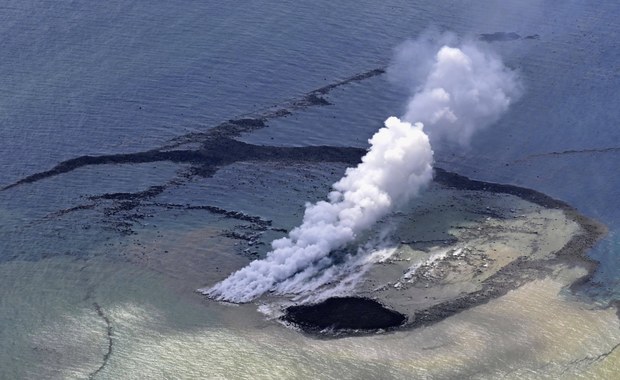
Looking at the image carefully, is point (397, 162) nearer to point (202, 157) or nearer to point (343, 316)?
point (343, 316)

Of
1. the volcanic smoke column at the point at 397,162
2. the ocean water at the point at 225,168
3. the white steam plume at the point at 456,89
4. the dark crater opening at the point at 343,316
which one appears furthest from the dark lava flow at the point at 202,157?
the dark crater opening at the point at 343,316

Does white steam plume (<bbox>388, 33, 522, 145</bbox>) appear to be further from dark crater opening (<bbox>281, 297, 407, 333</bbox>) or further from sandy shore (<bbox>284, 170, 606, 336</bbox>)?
dark crater opening (<bbox>281, 297, 407, 333</bbox>)

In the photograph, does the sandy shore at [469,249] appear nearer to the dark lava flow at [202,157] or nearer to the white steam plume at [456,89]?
the white steam plume at [456,89]

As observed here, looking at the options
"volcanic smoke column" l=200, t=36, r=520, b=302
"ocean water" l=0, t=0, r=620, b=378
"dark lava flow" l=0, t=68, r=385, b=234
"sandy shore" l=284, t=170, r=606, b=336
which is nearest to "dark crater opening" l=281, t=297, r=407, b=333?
"sandy shore" l=284, t=170, r=606, b=336

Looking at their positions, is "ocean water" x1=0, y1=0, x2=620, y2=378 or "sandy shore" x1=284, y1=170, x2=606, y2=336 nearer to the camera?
"ocean water" x1=0, y1=0, x2=620, y2=378

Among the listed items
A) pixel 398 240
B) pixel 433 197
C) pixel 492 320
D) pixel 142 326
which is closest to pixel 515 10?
pixel 433 197

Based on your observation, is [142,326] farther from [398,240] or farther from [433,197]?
[433,197]
